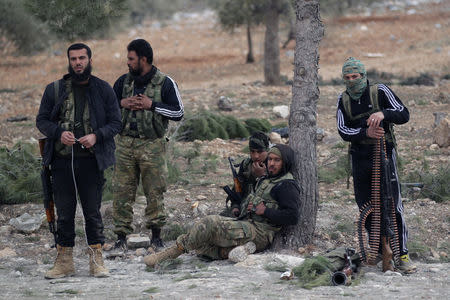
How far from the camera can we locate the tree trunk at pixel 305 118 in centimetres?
584

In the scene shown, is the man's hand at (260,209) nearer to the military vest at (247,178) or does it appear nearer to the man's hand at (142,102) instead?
the military vest at (247,178)

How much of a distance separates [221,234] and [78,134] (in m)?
1.37

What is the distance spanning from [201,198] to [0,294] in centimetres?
348

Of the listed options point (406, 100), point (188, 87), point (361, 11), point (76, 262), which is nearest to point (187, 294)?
point (76, 262)

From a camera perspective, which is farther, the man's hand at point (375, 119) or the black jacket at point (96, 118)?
the black jacket at point (96, 118)

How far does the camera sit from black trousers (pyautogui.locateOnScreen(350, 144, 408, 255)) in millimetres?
5316

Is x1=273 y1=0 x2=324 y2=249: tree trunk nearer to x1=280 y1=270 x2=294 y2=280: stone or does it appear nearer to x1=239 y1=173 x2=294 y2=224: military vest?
x1=239 y1=173 x2=294 y2=224: military vest

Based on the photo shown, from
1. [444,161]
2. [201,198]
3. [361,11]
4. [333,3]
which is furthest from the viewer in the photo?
[361,11]

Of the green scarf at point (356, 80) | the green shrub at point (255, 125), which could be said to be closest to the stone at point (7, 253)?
the green scarf at point (356, 80)

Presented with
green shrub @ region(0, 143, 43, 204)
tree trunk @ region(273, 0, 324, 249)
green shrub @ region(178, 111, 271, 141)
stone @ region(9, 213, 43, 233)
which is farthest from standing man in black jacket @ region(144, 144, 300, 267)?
green shrub @ region(178, 111, 271, 141)

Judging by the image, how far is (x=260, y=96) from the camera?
15.7 m

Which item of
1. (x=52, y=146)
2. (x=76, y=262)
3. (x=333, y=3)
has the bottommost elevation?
(x=76, y=262)

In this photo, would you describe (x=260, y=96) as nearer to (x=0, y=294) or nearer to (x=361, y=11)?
(x=0, y=294)

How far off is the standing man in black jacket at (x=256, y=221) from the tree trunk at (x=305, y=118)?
160 millimetres
